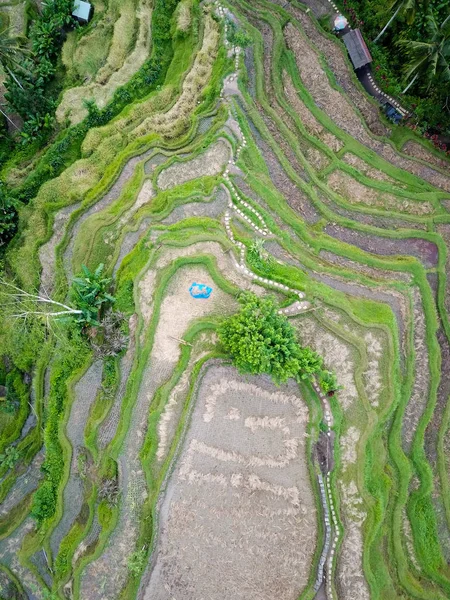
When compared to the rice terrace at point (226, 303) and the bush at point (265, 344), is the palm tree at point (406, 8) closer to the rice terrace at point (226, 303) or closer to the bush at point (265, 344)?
the rice terrace at point (226, 303)

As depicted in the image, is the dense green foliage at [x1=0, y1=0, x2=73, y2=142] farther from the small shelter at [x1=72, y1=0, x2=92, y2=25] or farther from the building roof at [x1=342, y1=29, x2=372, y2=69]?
the building roof at [x1=342, y1=29, x2=372, y2=69]

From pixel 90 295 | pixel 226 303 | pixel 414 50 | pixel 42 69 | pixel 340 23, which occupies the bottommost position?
pixel 90 295

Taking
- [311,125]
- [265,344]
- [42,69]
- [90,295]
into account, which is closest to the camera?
[265,344]

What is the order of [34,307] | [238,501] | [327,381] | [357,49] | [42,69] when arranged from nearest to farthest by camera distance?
1. [327,381]
2. [238,501]
3. [34,307]
4. [357,49]
5. [42,69]

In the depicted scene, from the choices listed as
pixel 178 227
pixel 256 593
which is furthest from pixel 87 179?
pixel 256 593

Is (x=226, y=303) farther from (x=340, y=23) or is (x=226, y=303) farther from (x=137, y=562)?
(x=340, y=23)

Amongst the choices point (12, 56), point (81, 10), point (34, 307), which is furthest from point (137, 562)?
point (81, 10)

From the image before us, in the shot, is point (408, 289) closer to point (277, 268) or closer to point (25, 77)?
point (277, 268)
